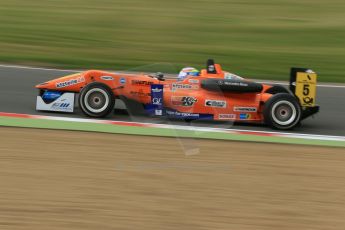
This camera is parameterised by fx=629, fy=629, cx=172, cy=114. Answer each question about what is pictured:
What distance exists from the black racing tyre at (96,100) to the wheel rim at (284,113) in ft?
7.35

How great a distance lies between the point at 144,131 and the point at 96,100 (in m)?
1.18

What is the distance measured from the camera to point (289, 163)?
6.66 meters

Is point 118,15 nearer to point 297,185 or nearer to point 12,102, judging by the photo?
point 12,102

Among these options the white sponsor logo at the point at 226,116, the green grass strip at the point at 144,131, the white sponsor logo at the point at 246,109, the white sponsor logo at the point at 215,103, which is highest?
the white sponsor logo at the point at 215,103

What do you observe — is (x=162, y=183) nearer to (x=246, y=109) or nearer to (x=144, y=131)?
(x=144, y=131)

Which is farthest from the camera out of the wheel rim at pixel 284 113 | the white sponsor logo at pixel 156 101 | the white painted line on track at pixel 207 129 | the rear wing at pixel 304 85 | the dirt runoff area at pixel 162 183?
the rear wing at pixel 304 85

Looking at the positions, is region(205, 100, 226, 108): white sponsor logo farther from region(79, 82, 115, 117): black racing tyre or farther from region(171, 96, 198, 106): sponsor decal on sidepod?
region(79, 82, 115, 117): black racing tyre

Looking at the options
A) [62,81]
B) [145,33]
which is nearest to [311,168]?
[62,81]

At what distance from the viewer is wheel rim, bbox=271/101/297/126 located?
8656 mm

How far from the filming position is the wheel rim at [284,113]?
8656mm

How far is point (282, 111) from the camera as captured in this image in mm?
8703

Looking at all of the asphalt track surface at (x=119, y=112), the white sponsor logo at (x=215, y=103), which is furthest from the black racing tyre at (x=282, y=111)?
the white sponsor logo at (x=215, y=103)

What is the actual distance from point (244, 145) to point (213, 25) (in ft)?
33.6

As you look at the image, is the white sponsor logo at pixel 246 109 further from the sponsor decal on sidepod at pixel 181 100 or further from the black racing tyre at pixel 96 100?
the black racing tyre at pixel 96 100
